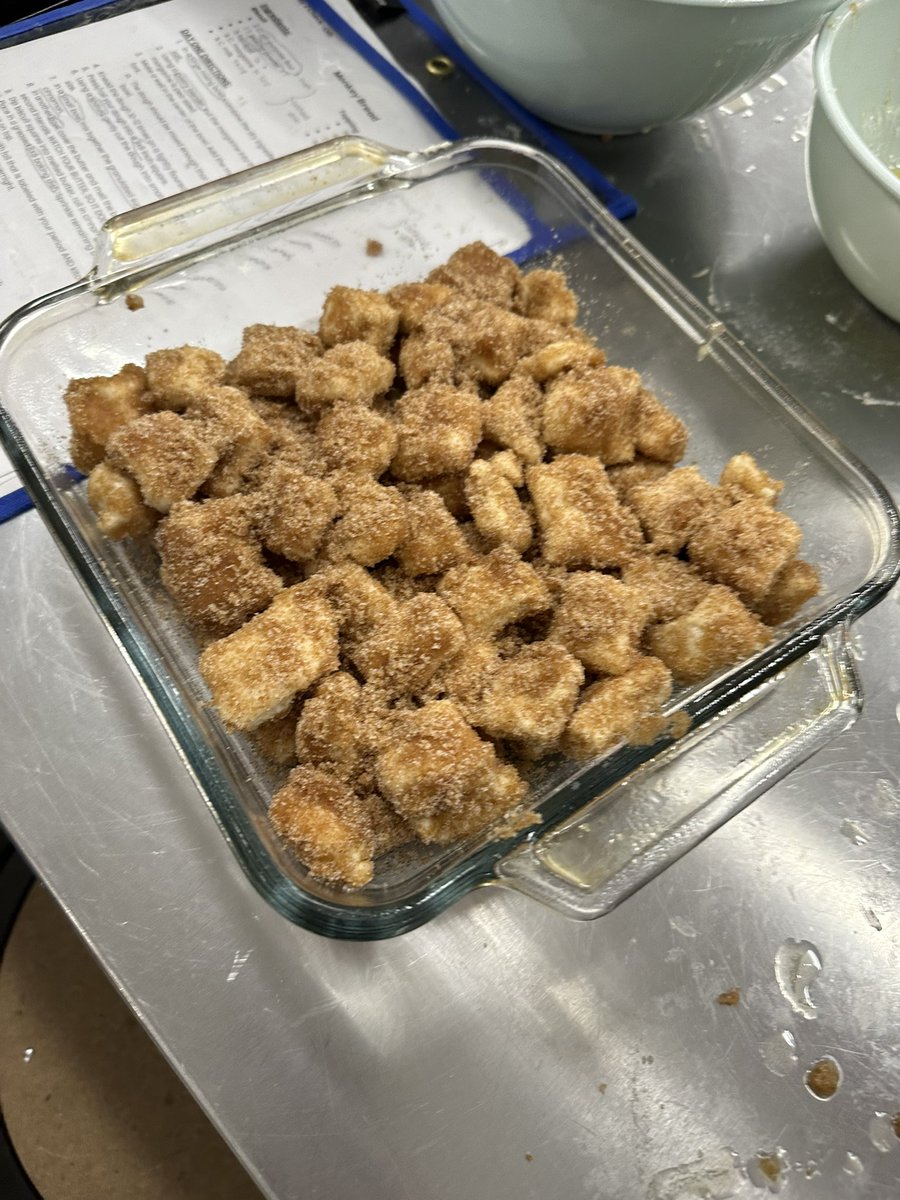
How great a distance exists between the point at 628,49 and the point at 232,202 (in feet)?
1.42

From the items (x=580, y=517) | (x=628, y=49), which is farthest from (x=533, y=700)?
(x=628, y=49)

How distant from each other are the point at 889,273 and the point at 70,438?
83cm

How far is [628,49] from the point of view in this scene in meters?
0.93

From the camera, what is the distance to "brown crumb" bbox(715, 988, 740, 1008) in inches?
27.4

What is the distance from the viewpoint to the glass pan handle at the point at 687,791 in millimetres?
635

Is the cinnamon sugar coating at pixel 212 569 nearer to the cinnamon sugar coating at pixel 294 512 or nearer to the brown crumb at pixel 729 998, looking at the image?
the cinnamon sugar coating at pixel 294 512

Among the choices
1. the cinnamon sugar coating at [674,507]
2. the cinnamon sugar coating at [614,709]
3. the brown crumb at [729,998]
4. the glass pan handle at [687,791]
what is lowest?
the brown crumb at [729,998]

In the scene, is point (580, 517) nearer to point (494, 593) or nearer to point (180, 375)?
point (494, 593)

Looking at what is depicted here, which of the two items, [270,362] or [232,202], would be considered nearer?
[270,362]

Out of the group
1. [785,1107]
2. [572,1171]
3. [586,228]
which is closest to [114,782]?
[572,1171]

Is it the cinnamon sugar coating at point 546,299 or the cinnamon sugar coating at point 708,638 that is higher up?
the cinnamon sugar coating at point 546,299

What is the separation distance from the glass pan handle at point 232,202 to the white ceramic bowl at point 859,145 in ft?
1.41

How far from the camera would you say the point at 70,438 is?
0.77 m

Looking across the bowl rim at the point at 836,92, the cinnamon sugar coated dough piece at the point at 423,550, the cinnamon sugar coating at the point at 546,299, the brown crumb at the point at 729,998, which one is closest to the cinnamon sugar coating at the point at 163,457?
the cinnamon sugar coated dough piece at the point at 423,550
